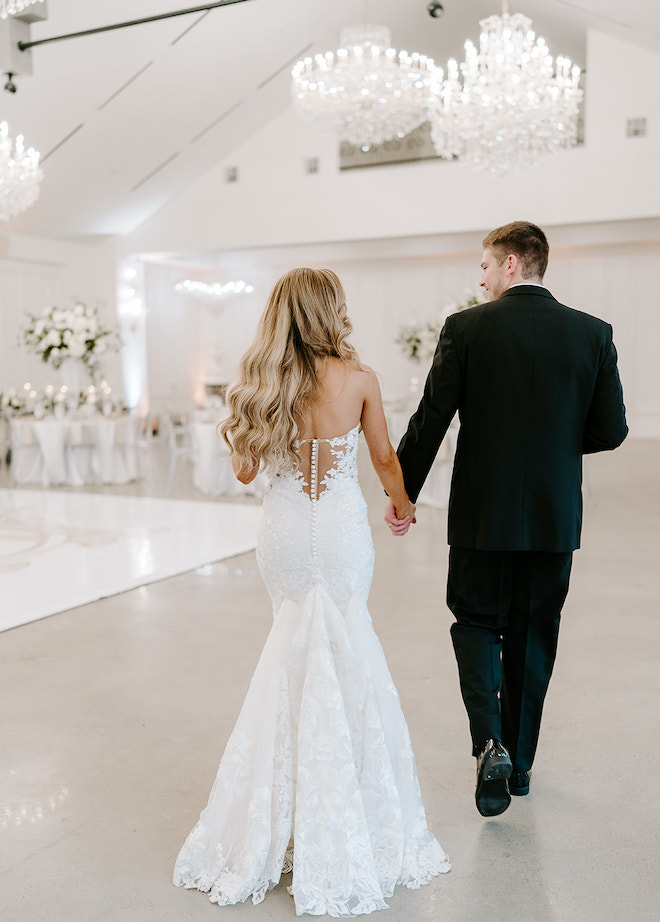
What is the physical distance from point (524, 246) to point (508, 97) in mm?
6522

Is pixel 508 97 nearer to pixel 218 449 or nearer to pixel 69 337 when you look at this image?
pixel 218 449

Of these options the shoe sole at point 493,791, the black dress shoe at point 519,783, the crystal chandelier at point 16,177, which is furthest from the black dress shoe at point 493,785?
the crystal chandelier at point 16,177

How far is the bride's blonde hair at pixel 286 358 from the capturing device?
7.55 feet

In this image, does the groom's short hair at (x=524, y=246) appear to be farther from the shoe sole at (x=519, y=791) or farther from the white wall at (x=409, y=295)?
the white wall at (x=409, y=295)

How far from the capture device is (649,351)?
1537 cm

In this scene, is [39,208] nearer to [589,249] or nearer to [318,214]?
[318,214]

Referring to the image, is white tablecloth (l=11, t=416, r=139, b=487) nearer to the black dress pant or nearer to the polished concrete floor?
the polished concrete floor

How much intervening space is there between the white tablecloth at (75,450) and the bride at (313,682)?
849 cm

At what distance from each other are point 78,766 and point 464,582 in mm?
1533

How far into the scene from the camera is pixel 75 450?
421 inches

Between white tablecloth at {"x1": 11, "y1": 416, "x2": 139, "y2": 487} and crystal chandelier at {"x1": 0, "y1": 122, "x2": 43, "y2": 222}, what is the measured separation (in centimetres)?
247

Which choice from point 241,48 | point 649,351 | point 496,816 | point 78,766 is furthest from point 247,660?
point 649,351

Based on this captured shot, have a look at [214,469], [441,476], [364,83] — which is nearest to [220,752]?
[441,476]

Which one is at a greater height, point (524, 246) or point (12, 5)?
point (12, 5)
